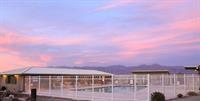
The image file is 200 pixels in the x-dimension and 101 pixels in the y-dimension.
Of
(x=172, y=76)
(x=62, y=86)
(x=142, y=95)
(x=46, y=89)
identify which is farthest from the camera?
(x=46, y=89)

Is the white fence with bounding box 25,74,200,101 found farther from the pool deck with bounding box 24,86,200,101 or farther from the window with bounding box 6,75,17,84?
the window with bounding box 6,75,17,84

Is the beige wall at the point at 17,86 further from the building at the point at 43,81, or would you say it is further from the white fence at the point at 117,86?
the white fence at the point at 117,86

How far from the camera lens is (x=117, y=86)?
28297 millimetres

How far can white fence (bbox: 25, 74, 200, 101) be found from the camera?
27.4 meters

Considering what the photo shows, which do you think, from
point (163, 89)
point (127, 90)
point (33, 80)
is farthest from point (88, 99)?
point (33, 80)

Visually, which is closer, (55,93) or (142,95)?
(142,95)

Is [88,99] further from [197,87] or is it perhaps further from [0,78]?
[0,78]

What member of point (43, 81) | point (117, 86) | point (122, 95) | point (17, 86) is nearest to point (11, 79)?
point (17, 86)

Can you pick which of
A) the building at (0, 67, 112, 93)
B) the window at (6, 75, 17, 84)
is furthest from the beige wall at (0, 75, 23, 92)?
the window at (6, 75, 17, 84)

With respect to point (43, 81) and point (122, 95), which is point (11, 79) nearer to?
point (43, 81)

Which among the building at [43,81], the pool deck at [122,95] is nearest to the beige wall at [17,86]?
the building at [43,81]

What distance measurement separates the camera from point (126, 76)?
2748cm

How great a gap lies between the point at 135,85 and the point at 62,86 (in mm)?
11553

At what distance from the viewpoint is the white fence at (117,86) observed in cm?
2736
